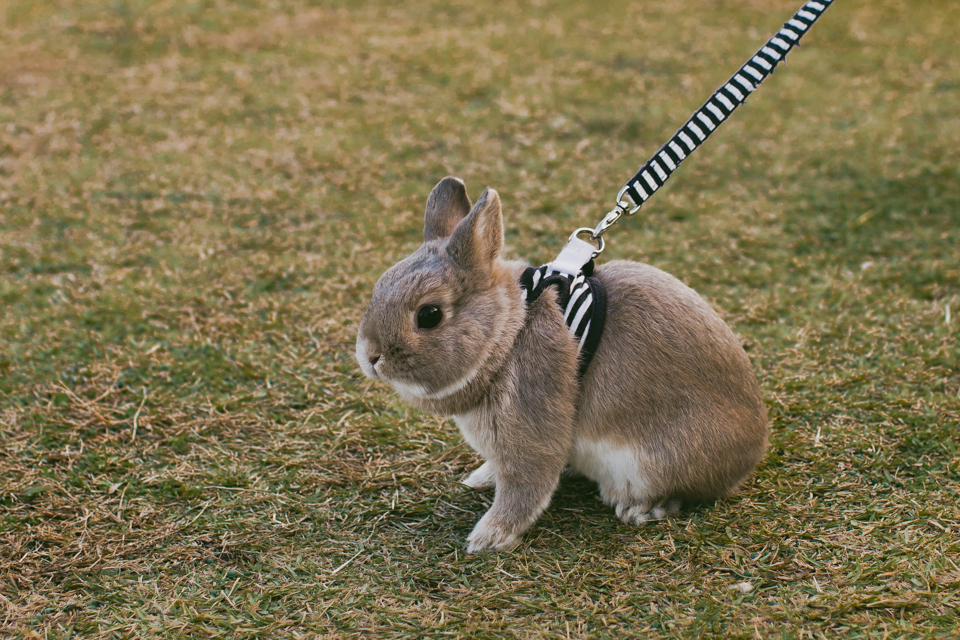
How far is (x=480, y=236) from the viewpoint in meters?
Answer: 2.84

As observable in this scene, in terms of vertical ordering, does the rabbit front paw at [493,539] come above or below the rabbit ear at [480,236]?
below

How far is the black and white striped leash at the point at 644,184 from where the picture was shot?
2.95m

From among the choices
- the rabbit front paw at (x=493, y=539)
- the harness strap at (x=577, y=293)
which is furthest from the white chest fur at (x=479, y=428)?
the harness strap at (x=577, y=293)

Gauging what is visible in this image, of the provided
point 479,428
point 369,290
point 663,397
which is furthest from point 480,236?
point 369,290

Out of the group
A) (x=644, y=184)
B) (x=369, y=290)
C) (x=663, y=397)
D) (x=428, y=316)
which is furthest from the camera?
(x=369, y=290)

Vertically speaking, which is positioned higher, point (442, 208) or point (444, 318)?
point (442, 208)

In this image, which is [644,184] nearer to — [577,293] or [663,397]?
[577,293]

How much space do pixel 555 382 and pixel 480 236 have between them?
22.1 inches

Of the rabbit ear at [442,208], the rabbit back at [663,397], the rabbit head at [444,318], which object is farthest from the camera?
the rabbit ear at [442,208]

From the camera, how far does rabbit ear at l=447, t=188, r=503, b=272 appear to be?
2.79 m

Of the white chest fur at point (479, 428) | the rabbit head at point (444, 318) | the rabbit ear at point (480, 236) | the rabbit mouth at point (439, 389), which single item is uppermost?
the rabbit ear at point (480, 236)

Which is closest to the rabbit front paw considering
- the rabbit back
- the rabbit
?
the rabbit

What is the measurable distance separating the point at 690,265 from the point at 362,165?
8.58 ft

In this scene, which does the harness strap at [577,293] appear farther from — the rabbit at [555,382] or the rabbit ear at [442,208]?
the rabbit ear at [442,208]
